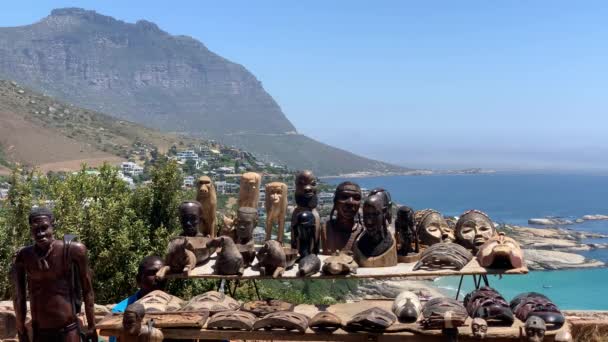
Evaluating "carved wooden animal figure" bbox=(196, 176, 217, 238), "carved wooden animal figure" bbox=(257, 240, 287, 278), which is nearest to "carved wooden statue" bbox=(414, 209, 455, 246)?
→ "carved wooden animal figure" bbox=(257, 240, 287, 278)

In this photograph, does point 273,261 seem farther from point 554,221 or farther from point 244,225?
point 554,221

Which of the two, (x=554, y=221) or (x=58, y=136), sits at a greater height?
(x=58, y=136)

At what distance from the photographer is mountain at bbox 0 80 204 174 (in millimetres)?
74875

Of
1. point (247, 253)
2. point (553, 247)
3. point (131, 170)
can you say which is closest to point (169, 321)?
point (247, 253)

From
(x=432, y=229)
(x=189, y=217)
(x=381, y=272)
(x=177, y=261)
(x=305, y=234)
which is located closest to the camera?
(x=381, y=272)

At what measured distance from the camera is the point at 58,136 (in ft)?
277

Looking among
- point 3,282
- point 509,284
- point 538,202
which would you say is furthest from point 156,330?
point 538,202

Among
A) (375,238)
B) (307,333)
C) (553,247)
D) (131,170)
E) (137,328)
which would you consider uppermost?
(375,238)

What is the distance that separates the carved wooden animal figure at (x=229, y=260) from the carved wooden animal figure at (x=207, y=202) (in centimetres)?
170

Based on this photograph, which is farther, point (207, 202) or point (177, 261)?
point (207, 202)

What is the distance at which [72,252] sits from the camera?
18.6 feet

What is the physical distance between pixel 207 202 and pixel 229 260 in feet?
6.79

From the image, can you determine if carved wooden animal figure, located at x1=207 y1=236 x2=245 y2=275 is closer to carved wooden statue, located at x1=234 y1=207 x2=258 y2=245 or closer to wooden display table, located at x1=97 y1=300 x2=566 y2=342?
carved wooden statue, located at x1=234 y1=207 x2=258 y2=245

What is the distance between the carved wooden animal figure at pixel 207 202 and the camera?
8.84 m
